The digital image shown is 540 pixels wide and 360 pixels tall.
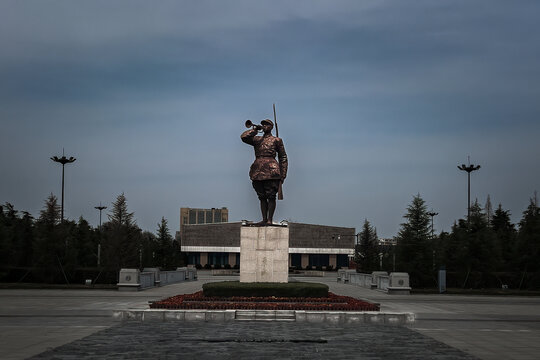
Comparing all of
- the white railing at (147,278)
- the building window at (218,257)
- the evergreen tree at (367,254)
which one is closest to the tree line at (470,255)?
the evergreen tree at (367,254)

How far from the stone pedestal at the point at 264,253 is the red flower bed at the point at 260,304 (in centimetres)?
251

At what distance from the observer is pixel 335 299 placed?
2281cm

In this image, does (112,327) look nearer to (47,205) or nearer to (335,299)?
(335,299)

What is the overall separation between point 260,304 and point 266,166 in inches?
261

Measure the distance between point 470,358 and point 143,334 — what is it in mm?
7947

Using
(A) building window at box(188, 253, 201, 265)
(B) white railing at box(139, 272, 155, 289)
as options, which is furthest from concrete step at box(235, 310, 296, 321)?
(A) building window at box(188, 253, 201, 265)

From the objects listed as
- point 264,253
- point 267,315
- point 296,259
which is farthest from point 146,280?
point 296,259

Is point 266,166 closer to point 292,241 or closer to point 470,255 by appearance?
point 470,255

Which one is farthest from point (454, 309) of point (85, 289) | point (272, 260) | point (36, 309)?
point (85, 289)

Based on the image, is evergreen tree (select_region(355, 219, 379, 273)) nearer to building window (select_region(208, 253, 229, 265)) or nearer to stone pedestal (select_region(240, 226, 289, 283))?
building window (select_region(208, 253, 229, 265))

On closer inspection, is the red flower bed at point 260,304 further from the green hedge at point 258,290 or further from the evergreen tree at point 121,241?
the evergreen tree at point 121,241

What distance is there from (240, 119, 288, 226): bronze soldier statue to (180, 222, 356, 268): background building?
70.3m

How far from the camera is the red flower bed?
20.1 meters

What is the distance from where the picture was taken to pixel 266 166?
Result: 979 inches
